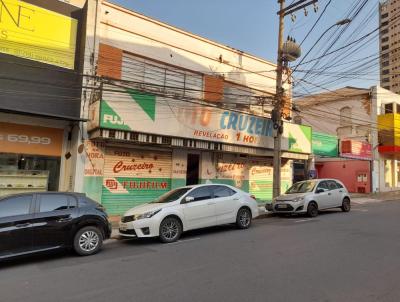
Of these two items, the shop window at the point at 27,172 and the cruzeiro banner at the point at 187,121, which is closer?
the shop window at the point at 27,172

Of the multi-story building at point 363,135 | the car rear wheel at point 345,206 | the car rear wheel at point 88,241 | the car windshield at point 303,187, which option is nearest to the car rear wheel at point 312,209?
the car windshield at point 303,187

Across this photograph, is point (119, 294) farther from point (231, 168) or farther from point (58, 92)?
point (231, 168)

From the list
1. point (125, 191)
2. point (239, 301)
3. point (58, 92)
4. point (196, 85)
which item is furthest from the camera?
point (196, 85)

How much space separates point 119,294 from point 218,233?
19.2ft

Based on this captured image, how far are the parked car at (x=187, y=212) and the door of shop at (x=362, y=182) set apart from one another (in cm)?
2149

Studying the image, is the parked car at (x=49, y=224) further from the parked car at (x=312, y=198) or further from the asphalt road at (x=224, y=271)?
the parked car at (x=312, y=198)

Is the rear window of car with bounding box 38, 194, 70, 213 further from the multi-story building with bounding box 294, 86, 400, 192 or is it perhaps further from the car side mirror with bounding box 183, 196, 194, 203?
the multi-story building with bounding box 294, 86, 400, 192

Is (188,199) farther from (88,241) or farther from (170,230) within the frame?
(88,241)

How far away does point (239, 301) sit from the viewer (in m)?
5.05

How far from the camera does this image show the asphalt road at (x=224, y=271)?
17.7ft

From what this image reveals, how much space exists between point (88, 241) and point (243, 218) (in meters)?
5.27

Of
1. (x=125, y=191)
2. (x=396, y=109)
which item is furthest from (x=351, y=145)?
(x=125, y=191)

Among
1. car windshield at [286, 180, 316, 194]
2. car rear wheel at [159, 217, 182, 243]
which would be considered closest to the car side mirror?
car rear wheel at [159, 217, 182, 243]

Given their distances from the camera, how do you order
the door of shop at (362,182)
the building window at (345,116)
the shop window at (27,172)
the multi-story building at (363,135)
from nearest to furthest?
the shop window at (27,172) < the multi-story building at (363,135) < the door of shop at (362,182) < the building window at (345,116)
